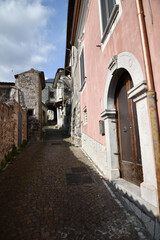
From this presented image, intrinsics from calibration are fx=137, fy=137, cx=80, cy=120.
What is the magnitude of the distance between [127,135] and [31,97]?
1090cm

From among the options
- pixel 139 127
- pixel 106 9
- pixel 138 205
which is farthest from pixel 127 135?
pixel 106 9

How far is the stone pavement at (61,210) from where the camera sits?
2.10 meters

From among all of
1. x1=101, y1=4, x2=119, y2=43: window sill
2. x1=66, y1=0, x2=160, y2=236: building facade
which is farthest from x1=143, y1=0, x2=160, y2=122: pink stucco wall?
x1=101, y1=4, x2=119, y2=43: window sill

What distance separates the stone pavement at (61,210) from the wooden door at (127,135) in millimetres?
721

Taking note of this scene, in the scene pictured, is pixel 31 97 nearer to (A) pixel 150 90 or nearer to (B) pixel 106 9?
(B) pixel 106 9

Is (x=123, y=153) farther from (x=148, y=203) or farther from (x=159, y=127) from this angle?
(x=159, y=127)

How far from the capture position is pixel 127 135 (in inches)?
131

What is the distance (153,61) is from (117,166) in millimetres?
2669

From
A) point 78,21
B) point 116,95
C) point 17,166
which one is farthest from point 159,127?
point 78,21

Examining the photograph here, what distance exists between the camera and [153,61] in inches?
83.3

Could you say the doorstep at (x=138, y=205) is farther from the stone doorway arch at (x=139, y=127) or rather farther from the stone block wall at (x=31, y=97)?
the stone block wall at (x=31, y=97)

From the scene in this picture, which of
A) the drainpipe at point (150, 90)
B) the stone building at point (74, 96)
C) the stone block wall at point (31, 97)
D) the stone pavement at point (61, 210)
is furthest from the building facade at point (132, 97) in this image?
the stone block wall at point (31, 97)

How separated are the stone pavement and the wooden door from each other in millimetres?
721

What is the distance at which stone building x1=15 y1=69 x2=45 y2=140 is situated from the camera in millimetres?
12062
